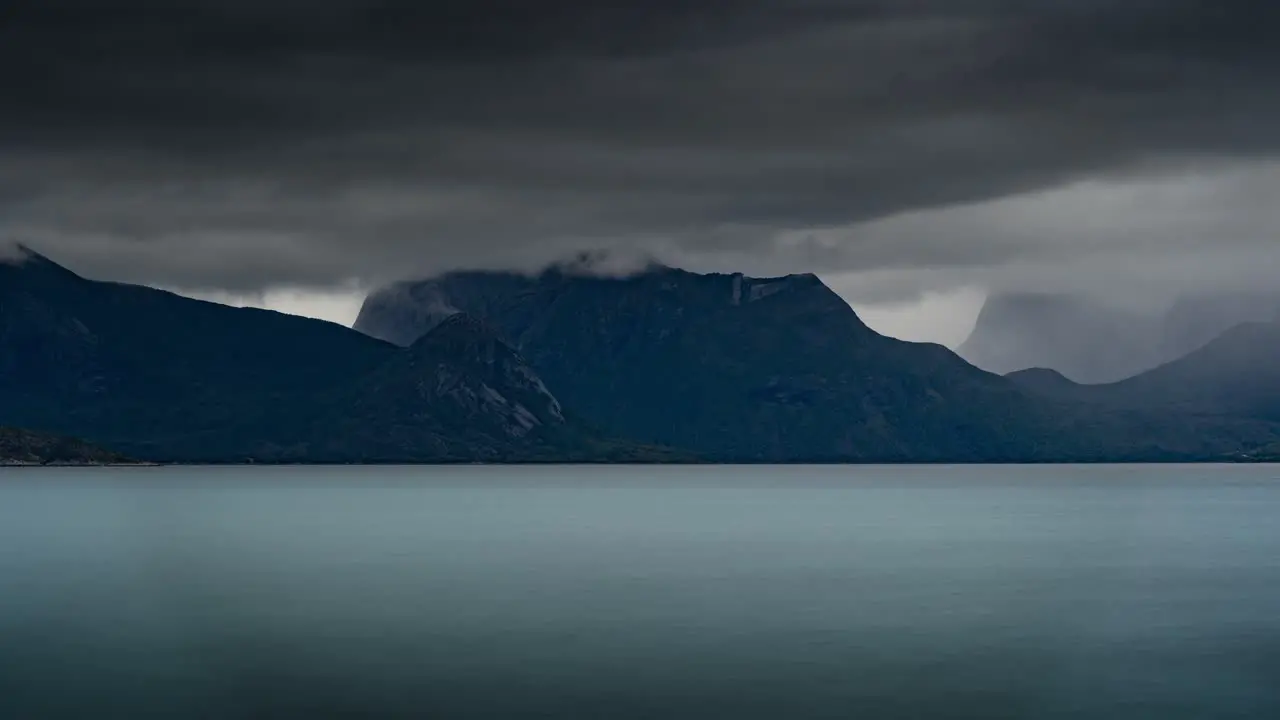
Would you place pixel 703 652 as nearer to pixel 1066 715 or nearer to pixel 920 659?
pixel 920 659

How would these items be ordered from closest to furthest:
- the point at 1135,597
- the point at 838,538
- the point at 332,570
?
the point at 1135,597 < the point at 332,570 < the point at 838,538

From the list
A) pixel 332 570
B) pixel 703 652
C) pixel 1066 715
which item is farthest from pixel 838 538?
pixel 1066 715

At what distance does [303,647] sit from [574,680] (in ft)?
64.9

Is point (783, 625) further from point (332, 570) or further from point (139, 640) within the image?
point (332, 570)

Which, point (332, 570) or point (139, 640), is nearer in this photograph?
point (139, 640)

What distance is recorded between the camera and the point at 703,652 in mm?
86625

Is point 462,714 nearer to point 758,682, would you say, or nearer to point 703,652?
point 758,682

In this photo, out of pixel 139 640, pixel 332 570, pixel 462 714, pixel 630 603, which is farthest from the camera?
pixel 332 570

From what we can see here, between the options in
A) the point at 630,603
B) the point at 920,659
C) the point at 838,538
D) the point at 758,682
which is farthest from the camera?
the point at 838,538

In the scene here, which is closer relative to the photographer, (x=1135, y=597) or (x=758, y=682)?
(x=758, y=682)

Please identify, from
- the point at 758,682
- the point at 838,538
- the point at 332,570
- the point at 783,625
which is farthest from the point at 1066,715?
the point at 838,538

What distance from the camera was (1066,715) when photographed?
69438mm

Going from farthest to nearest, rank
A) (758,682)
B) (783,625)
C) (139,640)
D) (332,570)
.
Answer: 1. (332,570)
2. (783,625)
3. (139,640)
4. (758,682)

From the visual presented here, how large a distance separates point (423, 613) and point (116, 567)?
55.0 meters
